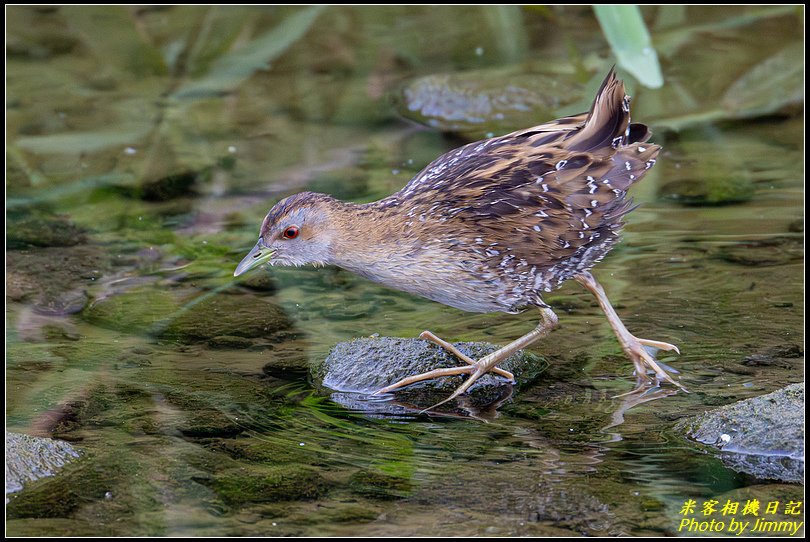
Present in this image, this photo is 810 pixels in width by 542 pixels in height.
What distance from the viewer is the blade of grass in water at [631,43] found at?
253 inches

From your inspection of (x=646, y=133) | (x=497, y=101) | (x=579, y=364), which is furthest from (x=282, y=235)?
(x=497, y=101)

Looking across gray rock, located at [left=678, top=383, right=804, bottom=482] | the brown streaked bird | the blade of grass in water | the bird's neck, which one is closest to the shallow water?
gray rock, located at [left=678, top=383, right=804, bottom=482]

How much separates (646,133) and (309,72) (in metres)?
4.71

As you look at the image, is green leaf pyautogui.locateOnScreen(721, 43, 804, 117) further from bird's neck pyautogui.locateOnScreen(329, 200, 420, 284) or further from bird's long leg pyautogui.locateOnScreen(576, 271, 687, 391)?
bird's neck pyautogui.locateOnScreen(329, 200, 420, 284)

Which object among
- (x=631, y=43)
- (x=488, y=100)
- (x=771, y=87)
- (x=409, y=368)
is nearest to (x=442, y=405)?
(x=409, y=368)

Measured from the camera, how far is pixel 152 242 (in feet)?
22.3

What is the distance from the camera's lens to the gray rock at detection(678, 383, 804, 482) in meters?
4.15

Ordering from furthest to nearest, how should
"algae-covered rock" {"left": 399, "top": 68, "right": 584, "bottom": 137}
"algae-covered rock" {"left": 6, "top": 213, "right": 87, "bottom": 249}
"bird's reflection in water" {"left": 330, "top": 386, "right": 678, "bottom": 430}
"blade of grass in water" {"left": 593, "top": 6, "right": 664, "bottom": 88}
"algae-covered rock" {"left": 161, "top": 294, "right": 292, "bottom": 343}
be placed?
"algae-covered rock" {"left": 399, "top": 68, "right": 584, "bottom": 137}, "algae-covered rock" {"left": 6, "top": 213, "right": 87, "bottom": 249}, "blade of grass in water" {"left": 593, "top": 6, "right": 664, "bottom": 88}, "algae-covered rock" {"left": 161, "top": 294, "right": 292, "bottom": 343}, "bird's reflection in water" {"left": 330, "top": 386, "right": 678, "bottom": 430}

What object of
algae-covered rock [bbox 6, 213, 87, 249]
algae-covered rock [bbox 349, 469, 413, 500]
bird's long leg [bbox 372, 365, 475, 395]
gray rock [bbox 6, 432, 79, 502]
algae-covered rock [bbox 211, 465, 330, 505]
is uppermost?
algae-covered rock [bbox 6, 213, 87, 249]

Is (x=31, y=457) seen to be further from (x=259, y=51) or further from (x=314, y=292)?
(x=259, y=51)

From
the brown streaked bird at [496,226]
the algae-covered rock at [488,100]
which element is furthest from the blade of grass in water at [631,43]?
the algae-covered rock at [488,100]

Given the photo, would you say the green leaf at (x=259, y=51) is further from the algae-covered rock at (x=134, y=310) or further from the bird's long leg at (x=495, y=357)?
the bird's long leg at (x=495, y=357)

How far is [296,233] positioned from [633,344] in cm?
169

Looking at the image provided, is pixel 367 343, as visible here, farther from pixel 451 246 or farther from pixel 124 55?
pixel 124 55
